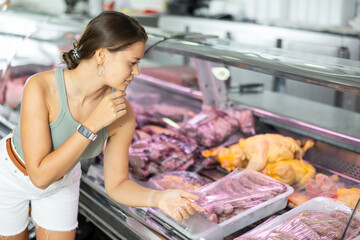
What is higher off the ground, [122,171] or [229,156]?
[122,171]

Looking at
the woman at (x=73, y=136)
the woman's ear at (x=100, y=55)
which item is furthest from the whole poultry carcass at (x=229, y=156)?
the woman's ear at (x=100, y=55)

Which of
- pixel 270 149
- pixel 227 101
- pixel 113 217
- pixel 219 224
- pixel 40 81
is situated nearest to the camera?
pixel 40 81

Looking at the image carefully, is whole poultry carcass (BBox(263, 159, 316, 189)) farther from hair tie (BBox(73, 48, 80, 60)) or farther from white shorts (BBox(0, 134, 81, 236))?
hair tie (BBox(73, 48, 80, 60))

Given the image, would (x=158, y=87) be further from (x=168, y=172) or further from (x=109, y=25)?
(x=109, y=25)

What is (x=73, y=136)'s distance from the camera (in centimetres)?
163

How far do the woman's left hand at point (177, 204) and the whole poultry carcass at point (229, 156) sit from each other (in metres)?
0.76

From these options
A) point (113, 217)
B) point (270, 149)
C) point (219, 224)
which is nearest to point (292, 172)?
point (270, 149)

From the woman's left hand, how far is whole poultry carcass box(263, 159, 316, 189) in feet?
2.18

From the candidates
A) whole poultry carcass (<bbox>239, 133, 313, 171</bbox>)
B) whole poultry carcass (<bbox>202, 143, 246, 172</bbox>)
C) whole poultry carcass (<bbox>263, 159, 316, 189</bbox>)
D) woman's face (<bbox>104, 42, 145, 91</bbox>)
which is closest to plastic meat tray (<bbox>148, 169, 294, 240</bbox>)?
whole poultry carcass (<bbox>263, 159, 316, 189</bbox>)

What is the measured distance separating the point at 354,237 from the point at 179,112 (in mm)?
1677

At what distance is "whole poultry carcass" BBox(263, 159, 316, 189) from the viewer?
2.24 meters

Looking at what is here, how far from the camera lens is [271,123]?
2.79m

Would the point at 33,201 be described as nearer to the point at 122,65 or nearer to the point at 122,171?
the point at 122,171

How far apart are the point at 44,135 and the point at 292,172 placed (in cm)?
125
